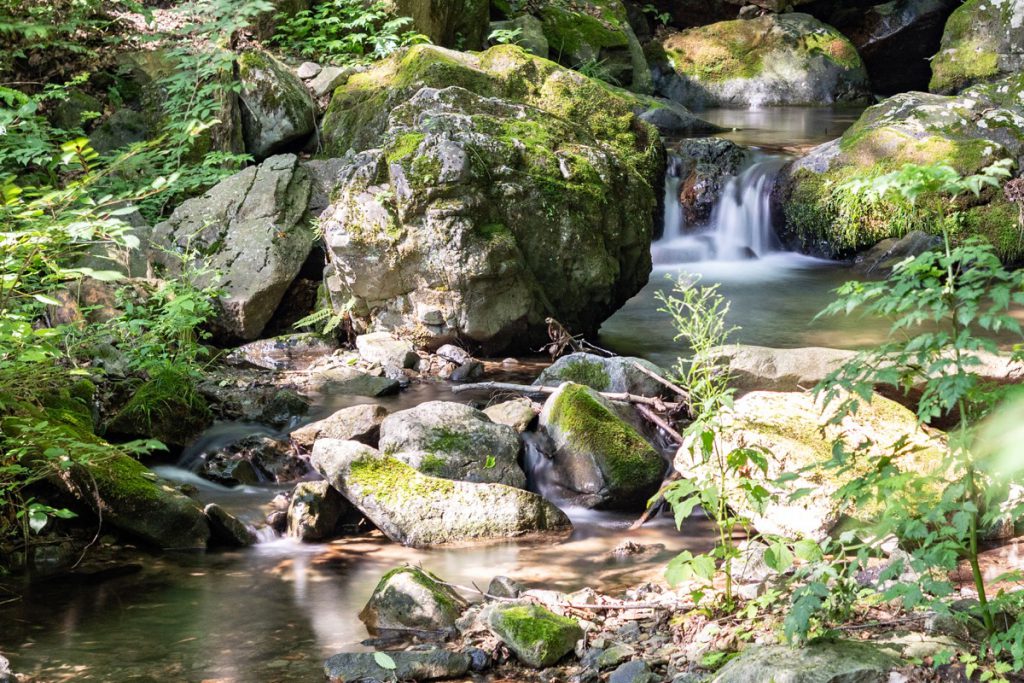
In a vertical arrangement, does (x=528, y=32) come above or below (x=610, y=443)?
above

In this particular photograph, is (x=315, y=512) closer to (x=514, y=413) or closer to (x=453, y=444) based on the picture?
(x=453, y=444)

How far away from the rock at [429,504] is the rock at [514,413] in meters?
0.94

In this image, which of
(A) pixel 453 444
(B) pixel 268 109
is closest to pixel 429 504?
(A) pixel 453 444

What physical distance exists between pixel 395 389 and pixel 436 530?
254 cm

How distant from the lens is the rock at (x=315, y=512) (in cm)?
523

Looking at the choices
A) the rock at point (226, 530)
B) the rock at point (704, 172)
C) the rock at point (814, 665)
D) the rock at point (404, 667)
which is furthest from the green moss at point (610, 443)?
the rock at point (704, 172)

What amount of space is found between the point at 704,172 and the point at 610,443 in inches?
304

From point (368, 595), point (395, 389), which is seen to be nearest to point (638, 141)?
point (395, 389)

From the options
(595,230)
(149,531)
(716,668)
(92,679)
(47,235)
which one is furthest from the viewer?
(595,230)

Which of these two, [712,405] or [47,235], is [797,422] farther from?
[47,235]

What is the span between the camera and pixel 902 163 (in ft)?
37.1

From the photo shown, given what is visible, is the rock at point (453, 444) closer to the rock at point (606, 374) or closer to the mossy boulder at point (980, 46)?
the rock at point (606, 374)

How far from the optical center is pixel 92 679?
3695mm

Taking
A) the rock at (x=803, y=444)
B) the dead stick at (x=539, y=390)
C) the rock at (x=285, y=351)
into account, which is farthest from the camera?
the rock at (x=285, y=351)
